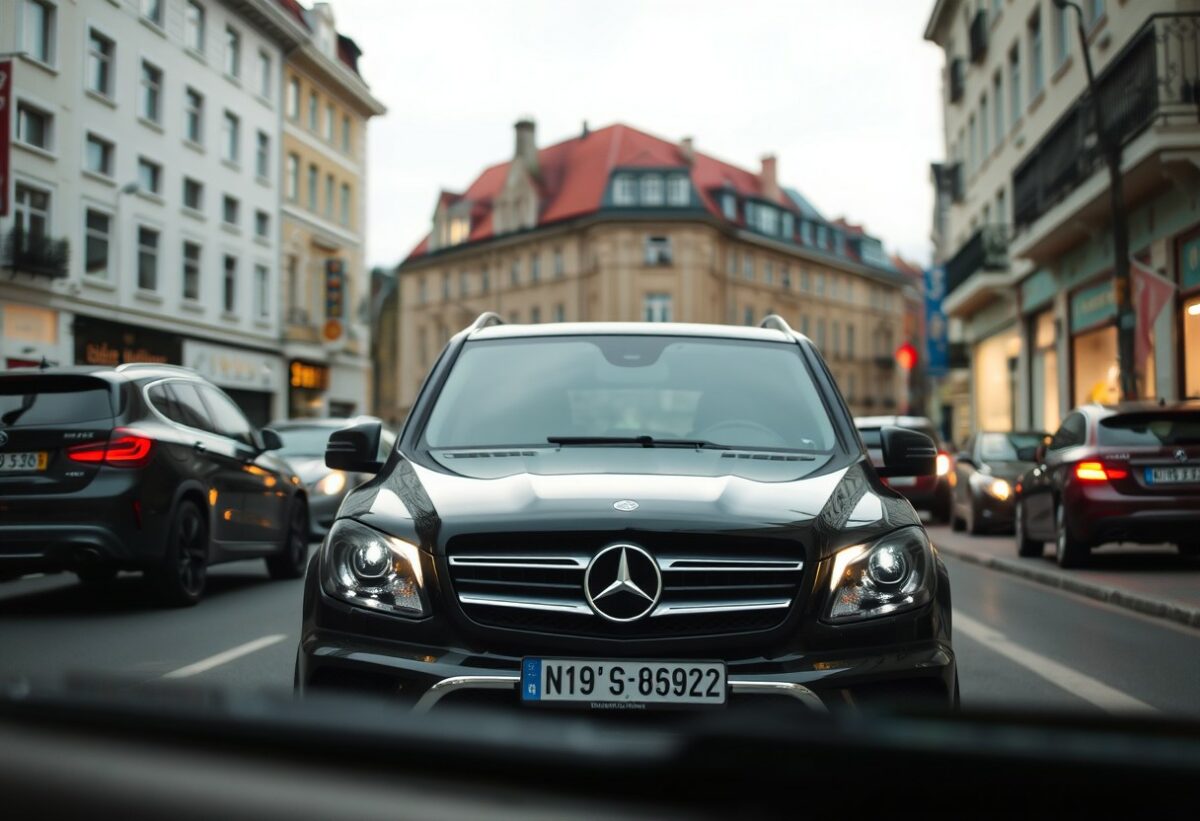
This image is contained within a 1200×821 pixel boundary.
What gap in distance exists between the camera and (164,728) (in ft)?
3.48

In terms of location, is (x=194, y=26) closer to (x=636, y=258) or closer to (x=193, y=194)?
(x=193, y=194)

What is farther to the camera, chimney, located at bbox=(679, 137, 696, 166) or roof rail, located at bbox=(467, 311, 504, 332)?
chimney, located at bbox=(679, 137, 696, 166)

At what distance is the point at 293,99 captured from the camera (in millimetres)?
47000

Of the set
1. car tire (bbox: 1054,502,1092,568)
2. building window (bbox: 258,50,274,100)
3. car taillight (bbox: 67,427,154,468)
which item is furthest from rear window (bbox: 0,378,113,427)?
building window (bbox: 258,50,274,100)

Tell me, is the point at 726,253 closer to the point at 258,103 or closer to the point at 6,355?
the point at 258,103

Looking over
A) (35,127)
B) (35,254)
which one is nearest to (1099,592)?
(35,254)

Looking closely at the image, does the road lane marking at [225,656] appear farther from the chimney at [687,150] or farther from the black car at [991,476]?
the chimney at [687,150]

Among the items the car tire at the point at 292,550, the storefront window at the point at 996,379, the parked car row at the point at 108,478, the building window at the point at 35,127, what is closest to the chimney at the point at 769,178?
the storefront window at the point at 996,379

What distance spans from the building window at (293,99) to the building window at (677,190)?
26.5 meters

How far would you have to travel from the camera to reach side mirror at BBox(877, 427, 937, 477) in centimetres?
515

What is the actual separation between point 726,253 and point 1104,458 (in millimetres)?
61885

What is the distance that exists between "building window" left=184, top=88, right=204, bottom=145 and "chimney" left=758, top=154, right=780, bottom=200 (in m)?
48.4

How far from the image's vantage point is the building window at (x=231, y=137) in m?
41.5

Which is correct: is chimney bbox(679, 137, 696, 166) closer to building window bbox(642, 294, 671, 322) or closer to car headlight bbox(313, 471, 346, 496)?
building window bbox(642, 294, 671, 322)
